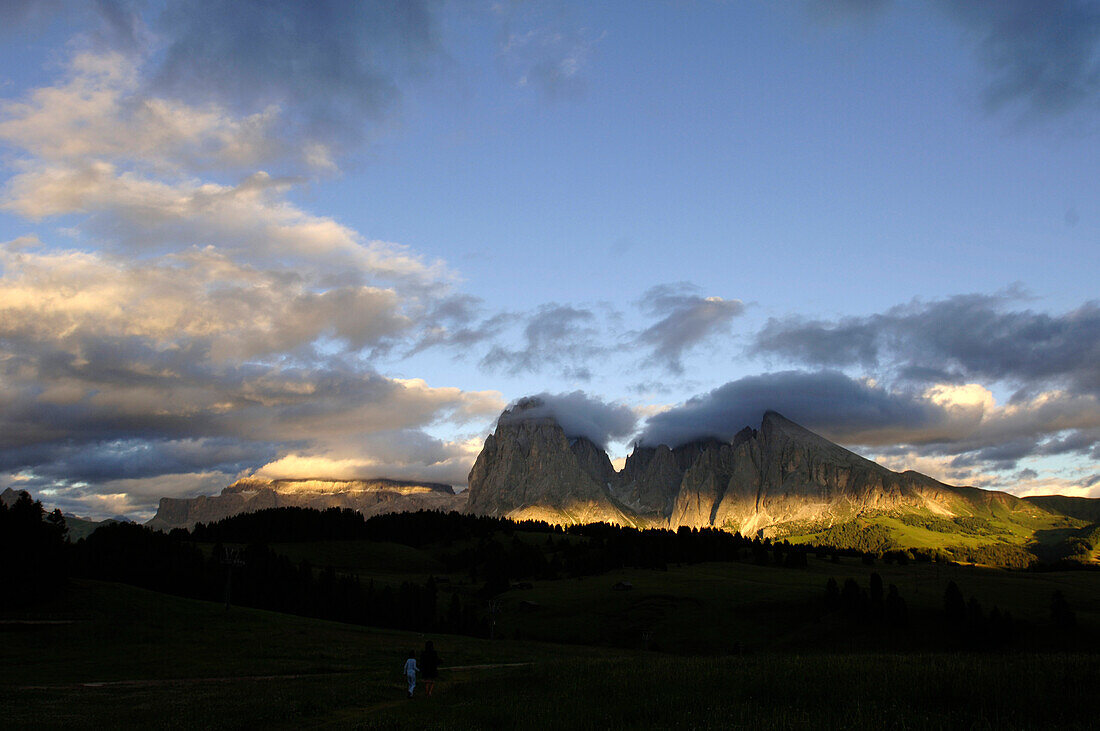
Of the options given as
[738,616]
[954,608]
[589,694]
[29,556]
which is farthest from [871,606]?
[29,556]

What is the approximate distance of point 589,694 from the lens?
84.1 feet

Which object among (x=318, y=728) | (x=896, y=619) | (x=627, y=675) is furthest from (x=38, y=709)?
(x=896, y=619)

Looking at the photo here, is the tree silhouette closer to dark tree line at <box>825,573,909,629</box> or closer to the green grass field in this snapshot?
the green grass field

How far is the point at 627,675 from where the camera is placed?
29.5m

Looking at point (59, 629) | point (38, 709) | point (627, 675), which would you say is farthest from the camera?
point (59, 629)

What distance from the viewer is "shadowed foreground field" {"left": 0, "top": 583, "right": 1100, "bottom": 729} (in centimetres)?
1856

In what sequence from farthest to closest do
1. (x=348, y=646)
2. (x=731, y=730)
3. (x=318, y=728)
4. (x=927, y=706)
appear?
(x=348, y=646)
(x=318, y=728)
(x=927, y=706)
(x=731, y=730)

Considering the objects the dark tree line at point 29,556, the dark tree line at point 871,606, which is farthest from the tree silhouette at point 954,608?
the dark tree line at point 29,556

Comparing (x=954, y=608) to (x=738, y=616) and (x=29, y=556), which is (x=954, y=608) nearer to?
(x=738, y=616)

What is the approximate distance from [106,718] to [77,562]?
138 meters

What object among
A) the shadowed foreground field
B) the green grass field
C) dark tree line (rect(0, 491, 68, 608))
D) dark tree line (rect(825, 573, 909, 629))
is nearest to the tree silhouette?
the green grass field

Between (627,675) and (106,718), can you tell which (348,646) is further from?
(627,675)

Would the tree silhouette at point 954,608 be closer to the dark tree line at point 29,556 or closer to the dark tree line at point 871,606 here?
the dark tree line at point 871,606

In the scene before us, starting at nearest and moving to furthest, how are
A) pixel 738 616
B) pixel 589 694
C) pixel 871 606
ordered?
pixel 589 694 → pixel 871 606 → pixel 738 616
